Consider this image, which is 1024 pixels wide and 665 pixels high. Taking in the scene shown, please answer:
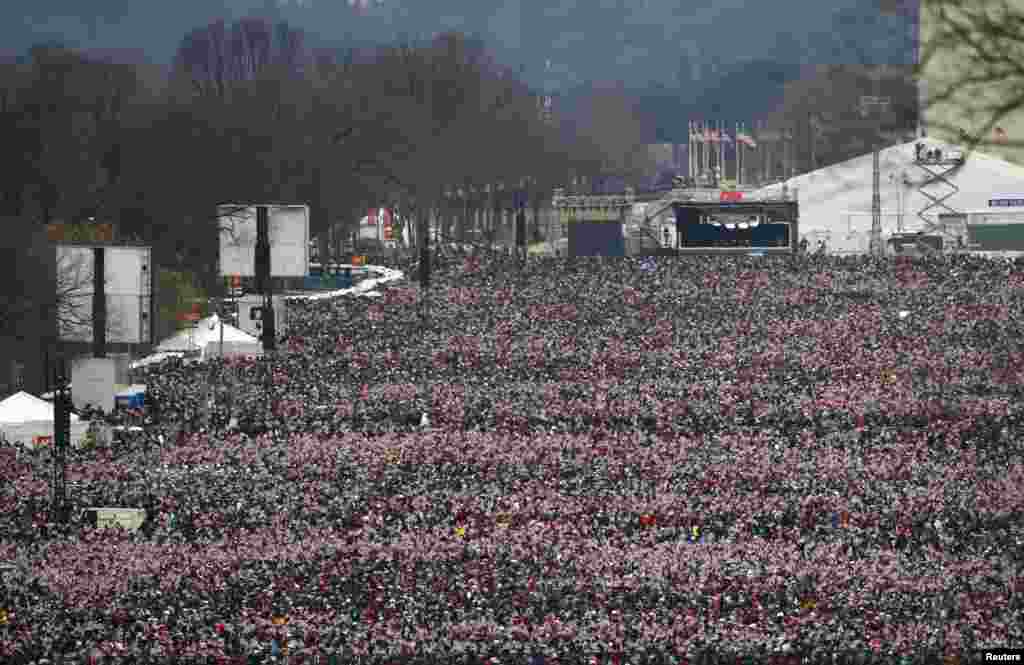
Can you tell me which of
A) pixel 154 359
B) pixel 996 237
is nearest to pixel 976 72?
pixel 154 359

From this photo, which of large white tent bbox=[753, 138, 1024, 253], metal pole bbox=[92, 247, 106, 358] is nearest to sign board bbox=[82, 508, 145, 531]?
metal pole bbox=[92, 247, 106, 358]

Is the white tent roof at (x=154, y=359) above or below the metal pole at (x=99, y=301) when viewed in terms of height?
below

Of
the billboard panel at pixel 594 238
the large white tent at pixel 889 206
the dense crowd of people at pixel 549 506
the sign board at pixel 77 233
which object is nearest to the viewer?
the dense crowd of people at pixel 549 506

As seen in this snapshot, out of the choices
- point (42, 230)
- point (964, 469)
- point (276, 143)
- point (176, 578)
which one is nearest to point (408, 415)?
point (964, 469)

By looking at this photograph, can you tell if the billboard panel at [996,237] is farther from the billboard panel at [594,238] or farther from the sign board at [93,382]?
the sign board at [93,382]

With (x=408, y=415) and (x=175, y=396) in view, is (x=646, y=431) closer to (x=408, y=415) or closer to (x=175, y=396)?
(x=408, y=415)

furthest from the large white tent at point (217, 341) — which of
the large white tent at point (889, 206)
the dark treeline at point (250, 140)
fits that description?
the large white tent at point (889, 206)
